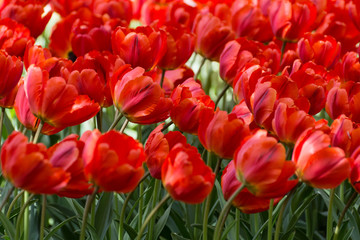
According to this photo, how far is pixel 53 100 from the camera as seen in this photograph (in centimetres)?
91

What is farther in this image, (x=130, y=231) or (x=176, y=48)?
(x=176, y=48)

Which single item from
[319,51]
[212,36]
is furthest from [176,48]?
[319,51]

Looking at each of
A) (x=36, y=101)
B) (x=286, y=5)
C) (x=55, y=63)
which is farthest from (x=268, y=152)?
(x=286, y=5)

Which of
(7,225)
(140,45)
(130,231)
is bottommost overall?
(130,231)

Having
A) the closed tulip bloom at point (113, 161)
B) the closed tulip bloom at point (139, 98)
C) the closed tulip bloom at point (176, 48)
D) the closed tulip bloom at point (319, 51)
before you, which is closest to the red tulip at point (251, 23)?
the closed tulip bloom at point (319, 51)

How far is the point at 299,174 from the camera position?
2.78 ft

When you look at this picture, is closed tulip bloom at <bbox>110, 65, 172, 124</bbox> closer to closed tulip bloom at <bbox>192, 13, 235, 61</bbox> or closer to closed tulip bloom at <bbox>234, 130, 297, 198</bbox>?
closed tulip bloom at <bbox>234, 130, 297, 198</bbox>

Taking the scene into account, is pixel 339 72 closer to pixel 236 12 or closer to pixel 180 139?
pixel 236 12

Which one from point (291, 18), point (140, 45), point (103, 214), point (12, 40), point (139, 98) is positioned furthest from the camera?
point (291, 18)

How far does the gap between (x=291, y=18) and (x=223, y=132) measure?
36.9 inches

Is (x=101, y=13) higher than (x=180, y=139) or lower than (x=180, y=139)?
lower

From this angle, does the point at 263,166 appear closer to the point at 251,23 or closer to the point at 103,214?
the point at 103,214

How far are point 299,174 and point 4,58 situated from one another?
1.69ft

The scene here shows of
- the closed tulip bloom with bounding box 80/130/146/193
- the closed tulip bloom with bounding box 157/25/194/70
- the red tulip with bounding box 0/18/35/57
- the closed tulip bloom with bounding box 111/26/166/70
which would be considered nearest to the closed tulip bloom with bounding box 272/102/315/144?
the closed tulip bloom with bounding box 80/130/146/193
